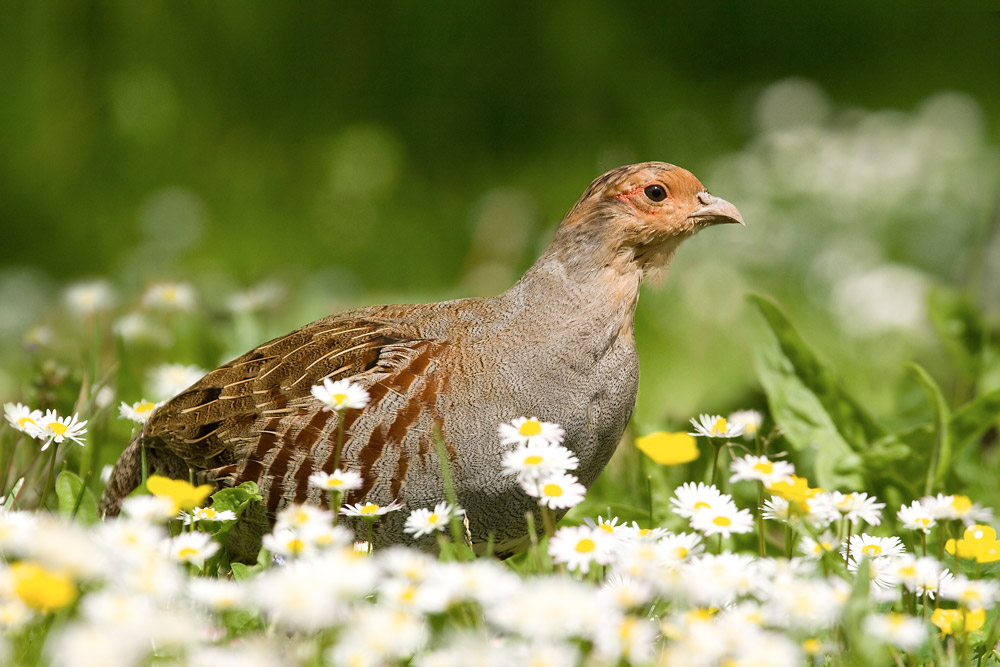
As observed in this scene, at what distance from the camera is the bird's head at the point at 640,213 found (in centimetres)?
267

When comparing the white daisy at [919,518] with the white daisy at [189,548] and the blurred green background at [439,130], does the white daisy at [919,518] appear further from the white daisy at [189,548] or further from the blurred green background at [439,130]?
the blurred green background at [439,130]

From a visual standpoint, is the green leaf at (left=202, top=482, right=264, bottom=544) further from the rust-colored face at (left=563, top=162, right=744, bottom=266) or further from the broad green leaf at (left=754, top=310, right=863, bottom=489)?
the broad green leaf at (left=754, top=310, right=863, bottom=489)

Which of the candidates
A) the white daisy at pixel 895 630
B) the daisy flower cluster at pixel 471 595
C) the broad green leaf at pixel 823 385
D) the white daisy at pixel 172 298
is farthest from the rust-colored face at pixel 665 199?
the white daisy at pixel 172 298

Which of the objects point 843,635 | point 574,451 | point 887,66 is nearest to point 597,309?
point 574,451

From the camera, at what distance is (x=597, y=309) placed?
260 cm

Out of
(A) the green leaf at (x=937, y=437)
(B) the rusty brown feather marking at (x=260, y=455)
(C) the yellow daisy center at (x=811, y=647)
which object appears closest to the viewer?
(C) the yellow daisy center at (x=811, y=647)

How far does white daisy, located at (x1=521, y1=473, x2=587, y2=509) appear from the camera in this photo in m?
1.96

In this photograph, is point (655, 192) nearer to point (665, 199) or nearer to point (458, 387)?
point (665, 199)

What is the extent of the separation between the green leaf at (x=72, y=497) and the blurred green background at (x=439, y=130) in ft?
9.96

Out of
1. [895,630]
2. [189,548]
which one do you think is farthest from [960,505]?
[189,548]

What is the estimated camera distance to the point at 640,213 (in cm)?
A: 267

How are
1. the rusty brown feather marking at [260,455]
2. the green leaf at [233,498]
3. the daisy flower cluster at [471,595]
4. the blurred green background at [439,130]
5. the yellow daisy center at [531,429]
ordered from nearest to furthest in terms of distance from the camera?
the daisy flower cluster at [471,595] → the yellow daisy center at [531,429] → the green leaf at [233,498] → the rusty brown feather marking at [260,455] → the blurred green background at [439,130]

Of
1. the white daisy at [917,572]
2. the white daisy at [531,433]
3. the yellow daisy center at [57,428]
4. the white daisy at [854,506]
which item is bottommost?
the white daisy at [917,572]

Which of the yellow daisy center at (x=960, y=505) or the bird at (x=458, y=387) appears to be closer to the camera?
the yellow daisy center at (x=960, y=505)
